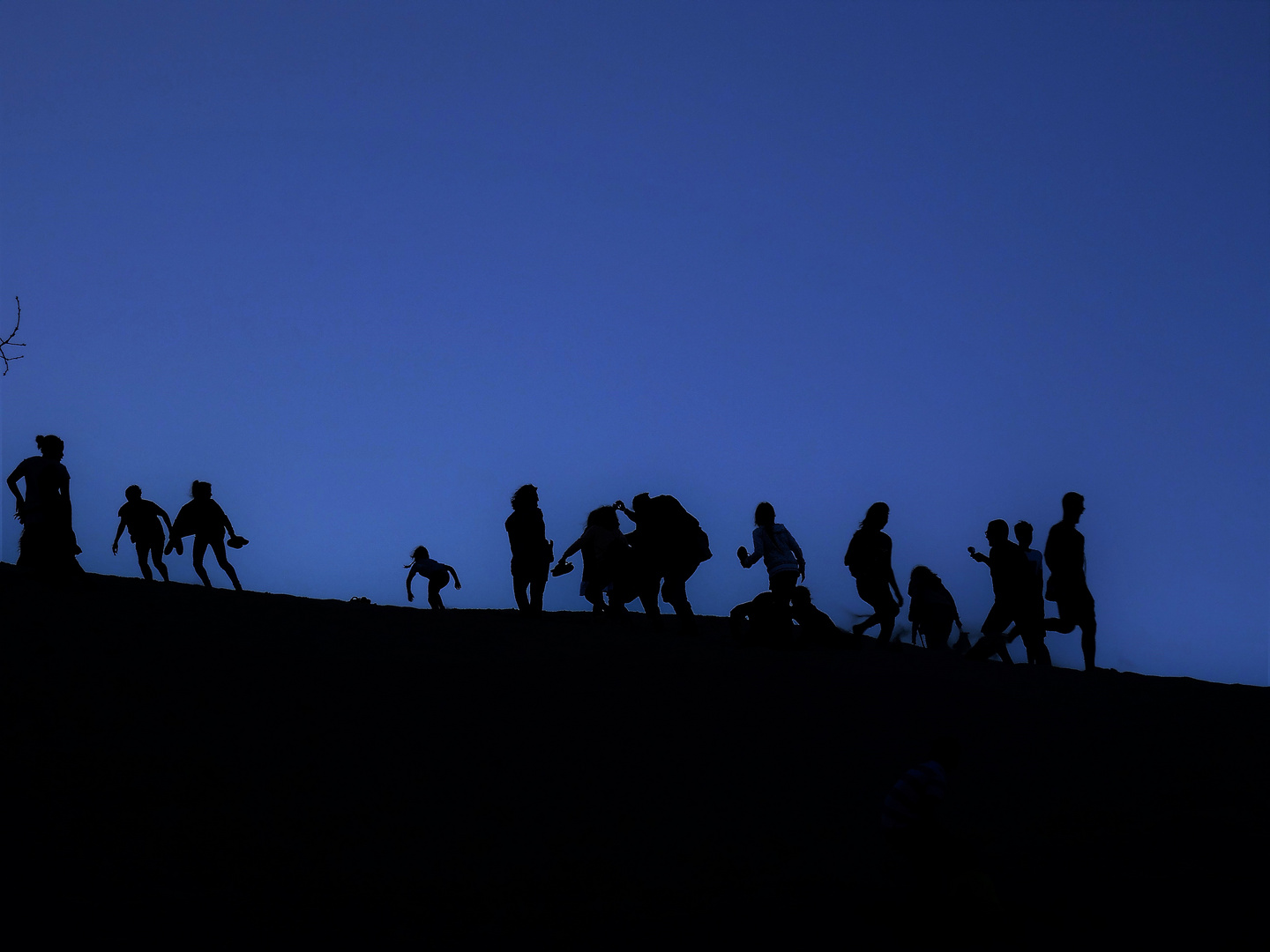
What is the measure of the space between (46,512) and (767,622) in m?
8.09

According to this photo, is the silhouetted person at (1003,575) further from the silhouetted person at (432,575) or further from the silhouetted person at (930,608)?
the silhouetted person at (432,575)

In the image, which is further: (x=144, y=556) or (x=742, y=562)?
(x=144, y=556)

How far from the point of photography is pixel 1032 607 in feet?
41.9

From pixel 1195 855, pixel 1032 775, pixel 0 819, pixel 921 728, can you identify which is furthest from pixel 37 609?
pixel 1195 855

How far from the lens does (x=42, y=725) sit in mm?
8430

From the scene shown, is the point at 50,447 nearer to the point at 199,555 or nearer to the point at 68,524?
the point at 68,524

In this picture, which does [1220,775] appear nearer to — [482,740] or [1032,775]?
[1032,775]

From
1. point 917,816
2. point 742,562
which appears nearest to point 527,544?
point 742,562

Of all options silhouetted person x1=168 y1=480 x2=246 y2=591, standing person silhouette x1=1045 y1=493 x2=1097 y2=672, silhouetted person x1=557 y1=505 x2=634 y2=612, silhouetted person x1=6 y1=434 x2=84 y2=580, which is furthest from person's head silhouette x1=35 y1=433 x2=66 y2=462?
standing person silhouette x1=1045 y1=493 x2=1097 y2=672

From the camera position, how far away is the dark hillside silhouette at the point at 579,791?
629cm

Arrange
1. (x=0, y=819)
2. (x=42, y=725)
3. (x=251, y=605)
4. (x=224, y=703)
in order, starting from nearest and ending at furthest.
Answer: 1. (x=0, y=819)
2. (x=42, y=725)
3. (x=224, y=703)
4. (x=251, y=605)

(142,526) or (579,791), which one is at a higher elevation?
(142,526)

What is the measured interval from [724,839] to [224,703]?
14.7 feet

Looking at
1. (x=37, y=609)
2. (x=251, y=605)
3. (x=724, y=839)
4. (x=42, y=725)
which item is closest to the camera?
(x=724, y=839)
